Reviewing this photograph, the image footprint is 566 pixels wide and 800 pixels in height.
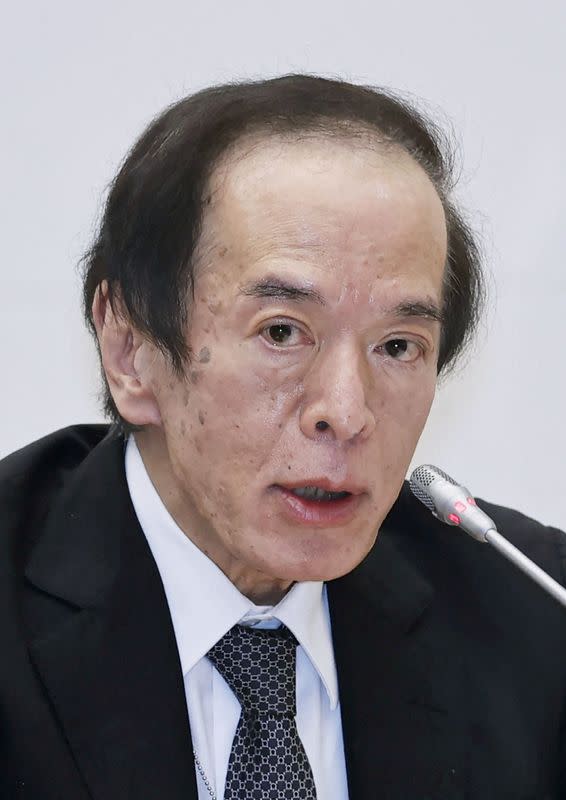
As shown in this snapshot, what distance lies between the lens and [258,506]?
5.32 feet

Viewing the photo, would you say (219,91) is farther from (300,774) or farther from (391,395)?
(300,774)

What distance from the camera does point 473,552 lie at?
2.03 m

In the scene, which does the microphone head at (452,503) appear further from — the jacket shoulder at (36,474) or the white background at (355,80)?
the white background at (355,80)

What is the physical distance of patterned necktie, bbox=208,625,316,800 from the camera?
164 centimetres

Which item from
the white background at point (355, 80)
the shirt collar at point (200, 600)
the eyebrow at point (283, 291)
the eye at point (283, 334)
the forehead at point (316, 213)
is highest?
the white background at point (355, 80)

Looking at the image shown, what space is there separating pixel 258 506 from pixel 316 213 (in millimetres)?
377

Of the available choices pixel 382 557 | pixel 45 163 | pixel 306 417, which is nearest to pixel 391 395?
pixel 306 417

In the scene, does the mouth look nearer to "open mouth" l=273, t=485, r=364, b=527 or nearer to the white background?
"open mouth" l=273, t=485, r=364, b=527

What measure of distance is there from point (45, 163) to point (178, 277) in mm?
605

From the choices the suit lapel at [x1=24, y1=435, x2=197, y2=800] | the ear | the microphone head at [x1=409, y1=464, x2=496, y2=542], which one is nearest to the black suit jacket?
the suit lapel at [x1=24, y1=435, x2=197, y2=800]

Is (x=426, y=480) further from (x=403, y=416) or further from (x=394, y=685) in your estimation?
(x=394, y=685)

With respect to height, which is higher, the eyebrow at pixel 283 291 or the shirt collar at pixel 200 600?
the eyebrow at pixel 283 291

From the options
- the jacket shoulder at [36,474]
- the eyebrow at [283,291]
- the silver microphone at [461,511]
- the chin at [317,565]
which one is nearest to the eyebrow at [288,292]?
the eyebrow at [283,291]

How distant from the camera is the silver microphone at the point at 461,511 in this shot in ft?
5.11
